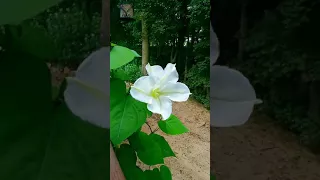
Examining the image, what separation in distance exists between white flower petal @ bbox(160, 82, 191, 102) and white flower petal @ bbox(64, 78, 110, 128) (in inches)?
7.6

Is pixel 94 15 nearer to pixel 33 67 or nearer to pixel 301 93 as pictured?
pixel 33 67

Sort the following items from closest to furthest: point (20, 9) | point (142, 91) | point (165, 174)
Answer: point (20, 9), point (142, 91), point (165, 174)

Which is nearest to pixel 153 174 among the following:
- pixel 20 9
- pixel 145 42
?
pixel 20 9

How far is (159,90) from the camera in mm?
450

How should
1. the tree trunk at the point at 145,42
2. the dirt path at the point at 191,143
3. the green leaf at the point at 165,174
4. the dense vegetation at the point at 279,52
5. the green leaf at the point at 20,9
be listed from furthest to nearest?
the dirt path at the point at 191,143
the tree trunk at the point at 145,42
the green leaf at the point at 165,174
the dense vegetation at the point at 279,52
the green leaf at the point at 20,9

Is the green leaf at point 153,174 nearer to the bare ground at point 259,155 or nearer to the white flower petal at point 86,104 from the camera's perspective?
the bare ground at point 259,155

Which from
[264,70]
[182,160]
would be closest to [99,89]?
[264,70]

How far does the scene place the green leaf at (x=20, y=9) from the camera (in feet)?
0.73

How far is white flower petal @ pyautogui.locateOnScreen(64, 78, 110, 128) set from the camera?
259 mm

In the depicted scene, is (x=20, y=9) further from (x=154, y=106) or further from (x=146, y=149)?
(x=146, y=149)

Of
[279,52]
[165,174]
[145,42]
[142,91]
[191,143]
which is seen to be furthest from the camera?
[191,143]

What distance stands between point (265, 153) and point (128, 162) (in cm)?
21

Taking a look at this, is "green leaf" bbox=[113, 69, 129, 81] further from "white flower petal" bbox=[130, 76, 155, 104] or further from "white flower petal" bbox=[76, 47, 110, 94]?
"white flower petal" bbox=[76, 47, 110, 94]

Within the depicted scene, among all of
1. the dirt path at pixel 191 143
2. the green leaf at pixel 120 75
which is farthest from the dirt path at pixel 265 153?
the dirt path at pixel 191 143
